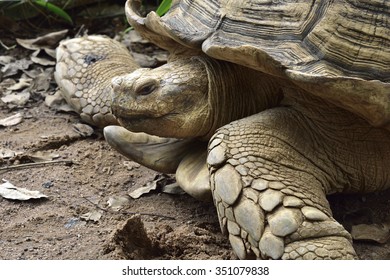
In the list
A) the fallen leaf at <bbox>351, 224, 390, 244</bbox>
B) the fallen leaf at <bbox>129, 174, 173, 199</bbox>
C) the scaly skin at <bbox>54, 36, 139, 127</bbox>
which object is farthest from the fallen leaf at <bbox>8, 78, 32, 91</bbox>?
the fallen leaf at <bbox>351, 224, 390, 244</bbox>

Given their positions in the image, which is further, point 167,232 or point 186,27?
point 186,27

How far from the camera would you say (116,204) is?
3.24 meters

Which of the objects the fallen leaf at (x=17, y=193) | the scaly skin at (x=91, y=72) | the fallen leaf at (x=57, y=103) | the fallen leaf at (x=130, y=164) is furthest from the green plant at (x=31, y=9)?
the fallen leaf at (x=17, y=193)

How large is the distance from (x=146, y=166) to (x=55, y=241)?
696 mm

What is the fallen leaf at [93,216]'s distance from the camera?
3.08 meters

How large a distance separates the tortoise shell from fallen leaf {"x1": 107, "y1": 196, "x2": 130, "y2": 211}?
779mm

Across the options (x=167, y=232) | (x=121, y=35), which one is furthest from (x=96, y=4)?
(x=167, y=232)

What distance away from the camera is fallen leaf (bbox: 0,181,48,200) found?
10.7 ft

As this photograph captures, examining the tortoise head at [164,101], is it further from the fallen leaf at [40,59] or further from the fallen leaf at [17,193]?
the fallen leaf at [40,59]

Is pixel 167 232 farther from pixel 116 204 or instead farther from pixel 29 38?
pixel 29 38

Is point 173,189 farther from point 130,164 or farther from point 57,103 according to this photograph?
point 57,103

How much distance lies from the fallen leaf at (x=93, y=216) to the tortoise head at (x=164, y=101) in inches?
15.8

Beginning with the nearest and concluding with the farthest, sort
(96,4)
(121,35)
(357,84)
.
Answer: (357,84)
(121,35)
(96,4)

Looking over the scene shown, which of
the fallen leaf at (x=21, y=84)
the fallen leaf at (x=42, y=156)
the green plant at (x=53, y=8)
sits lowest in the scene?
the fallen leaf at (x=21, y=84)
